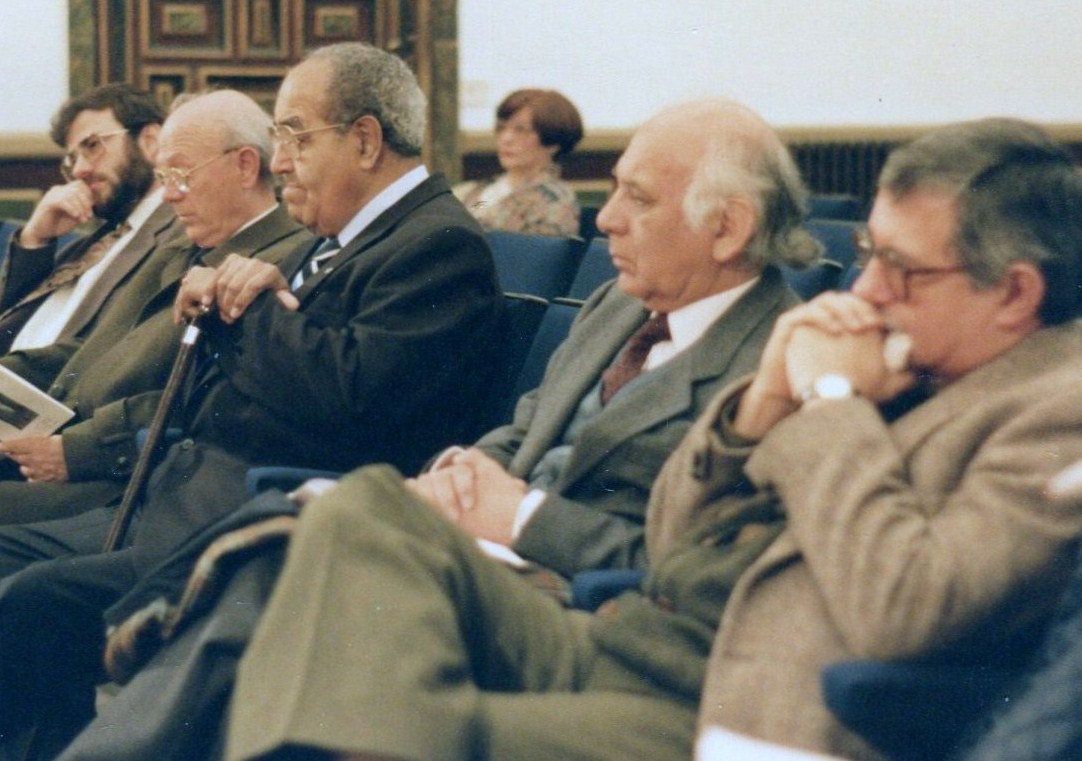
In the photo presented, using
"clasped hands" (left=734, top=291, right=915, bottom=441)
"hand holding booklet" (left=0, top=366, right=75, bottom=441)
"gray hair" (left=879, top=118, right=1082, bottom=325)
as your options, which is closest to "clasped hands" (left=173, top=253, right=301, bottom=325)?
"hand holding booklet" (left=0, top=366, right=75, bottom=441)

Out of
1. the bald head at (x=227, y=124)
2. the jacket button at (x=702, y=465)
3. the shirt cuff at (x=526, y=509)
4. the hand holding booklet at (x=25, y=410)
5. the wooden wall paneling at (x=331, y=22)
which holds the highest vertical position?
the wooden wall paneling at (x=331, y=22)

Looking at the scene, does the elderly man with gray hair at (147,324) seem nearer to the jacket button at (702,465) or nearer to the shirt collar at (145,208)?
the shirt collar at (145,208)

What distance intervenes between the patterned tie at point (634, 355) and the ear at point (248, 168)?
1357 mm

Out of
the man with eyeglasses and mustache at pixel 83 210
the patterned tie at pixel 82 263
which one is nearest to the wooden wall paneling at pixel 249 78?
the man with eyeglasses and mustache at pixel 83 210

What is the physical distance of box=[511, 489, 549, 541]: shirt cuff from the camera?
235 cm

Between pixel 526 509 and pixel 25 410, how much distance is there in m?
Result: 1.47

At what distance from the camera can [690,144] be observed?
245cm

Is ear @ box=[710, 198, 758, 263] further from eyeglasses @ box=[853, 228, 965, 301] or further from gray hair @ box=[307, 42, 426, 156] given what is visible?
gray hair @ box=[307, 42, 426, 156]

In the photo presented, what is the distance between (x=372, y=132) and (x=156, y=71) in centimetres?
524

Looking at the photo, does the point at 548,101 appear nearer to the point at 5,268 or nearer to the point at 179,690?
the point at 5,268

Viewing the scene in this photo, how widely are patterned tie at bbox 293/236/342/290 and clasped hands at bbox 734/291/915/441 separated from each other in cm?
141

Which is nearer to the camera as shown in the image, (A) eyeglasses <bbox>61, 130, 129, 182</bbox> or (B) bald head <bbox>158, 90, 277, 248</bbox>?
(B) bald head <bbox>158, 90, 277, 248</bbox>

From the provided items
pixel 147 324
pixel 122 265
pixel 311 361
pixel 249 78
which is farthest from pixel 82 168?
pixel 249 78

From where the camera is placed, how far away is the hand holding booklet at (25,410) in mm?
3406
